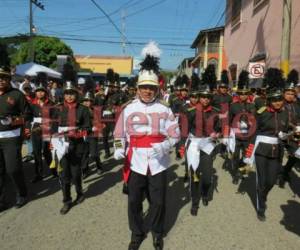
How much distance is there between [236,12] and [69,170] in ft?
68.3

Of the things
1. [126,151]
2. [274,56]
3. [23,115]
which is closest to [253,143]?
[126,151]

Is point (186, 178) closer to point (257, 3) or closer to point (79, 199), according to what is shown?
point (79, 199)

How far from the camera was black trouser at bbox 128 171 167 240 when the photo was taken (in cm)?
428

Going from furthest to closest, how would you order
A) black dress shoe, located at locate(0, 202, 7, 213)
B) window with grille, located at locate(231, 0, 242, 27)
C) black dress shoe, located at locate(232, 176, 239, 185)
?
window with grille, located at locate(231, 0, 242, 27)
black dress shoe, located at locate(232, 176, 239, 185)
black dress shoe, located at locate(0, 202, 7, 213)

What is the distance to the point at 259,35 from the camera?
17406 mm

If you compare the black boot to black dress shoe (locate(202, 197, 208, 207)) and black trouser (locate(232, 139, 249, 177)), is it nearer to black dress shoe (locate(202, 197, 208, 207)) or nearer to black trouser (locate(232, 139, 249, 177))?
black dress shoe (locate(202, 197, 208, 207))

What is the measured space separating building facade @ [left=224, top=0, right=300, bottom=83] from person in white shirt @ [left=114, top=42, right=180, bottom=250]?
759cm

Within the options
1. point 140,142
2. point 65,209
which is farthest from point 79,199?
point 140,142

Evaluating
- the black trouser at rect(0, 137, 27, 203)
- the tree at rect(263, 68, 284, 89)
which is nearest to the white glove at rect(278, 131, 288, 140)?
the tree at rect(263, 68, 284, 89)

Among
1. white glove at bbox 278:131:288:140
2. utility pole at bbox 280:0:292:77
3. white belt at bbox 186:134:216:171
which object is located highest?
utility pole at bbox 280:0:292:77

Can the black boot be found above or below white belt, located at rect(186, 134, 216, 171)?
below

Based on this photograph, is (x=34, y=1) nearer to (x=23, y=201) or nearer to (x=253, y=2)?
(x=253, y=2)

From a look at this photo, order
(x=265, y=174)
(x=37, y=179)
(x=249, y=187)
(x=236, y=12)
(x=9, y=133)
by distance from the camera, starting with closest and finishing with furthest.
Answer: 1. (x=265, y=174)
2. (x=9, y=133)
3. (x=249, y=187)
4. (x=37, y=179)
5. (x=236, y=12)

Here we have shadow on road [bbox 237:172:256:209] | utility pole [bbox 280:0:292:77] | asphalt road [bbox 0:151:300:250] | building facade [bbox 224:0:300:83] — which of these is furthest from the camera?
building facade [bbox 224:0:300:83]
